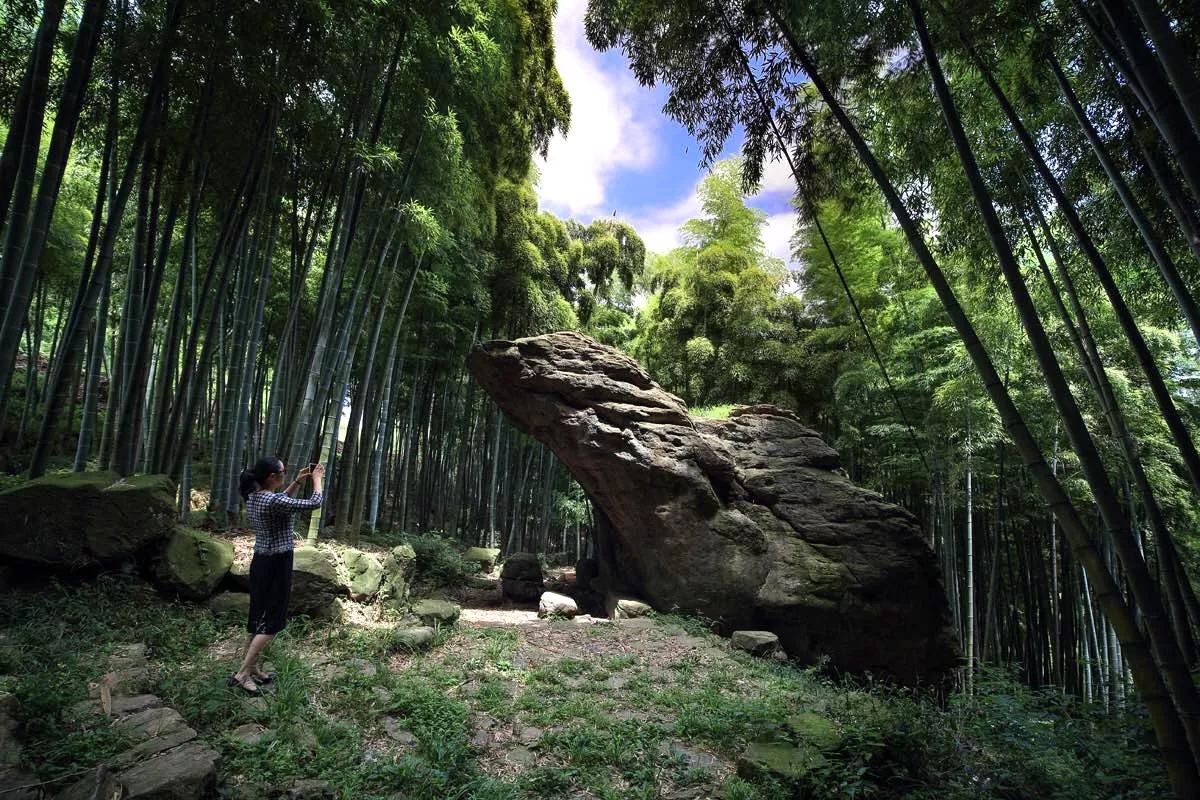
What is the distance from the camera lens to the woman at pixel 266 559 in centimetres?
280

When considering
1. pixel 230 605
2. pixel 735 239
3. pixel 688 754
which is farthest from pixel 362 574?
pixel 735 239

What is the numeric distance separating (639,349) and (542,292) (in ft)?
9.93

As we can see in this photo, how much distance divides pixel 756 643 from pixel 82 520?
5639 mm

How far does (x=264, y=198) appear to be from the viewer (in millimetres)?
4746

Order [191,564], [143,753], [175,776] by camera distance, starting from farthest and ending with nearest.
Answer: [191,564] → [143,753] → [175,776]

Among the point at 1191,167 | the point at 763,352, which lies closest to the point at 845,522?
the point at 763,352

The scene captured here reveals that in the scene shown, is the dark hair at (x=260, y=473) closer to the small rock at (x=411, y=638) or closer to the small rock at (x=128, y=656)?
the small rock at (x=128, y=656)

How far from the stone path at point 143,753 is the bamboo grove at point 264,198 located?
174 cm

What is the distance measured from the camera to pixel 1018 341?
6.16m

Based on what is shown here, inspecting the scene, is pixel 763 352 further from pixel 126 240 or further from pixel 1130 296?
pixel 126 240

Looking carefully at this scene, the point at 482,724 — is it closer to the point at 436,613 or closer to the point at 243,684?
the point at 243,684

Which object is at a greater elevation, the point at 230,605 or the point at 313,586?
the point at 313,586

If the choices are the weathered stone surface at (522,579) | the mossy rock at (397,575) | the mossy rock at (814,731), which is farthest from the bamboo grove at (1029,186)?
the weathered stone surface at (522,579)

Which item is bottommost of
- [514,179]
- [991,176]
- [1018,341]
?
[1018,341]
